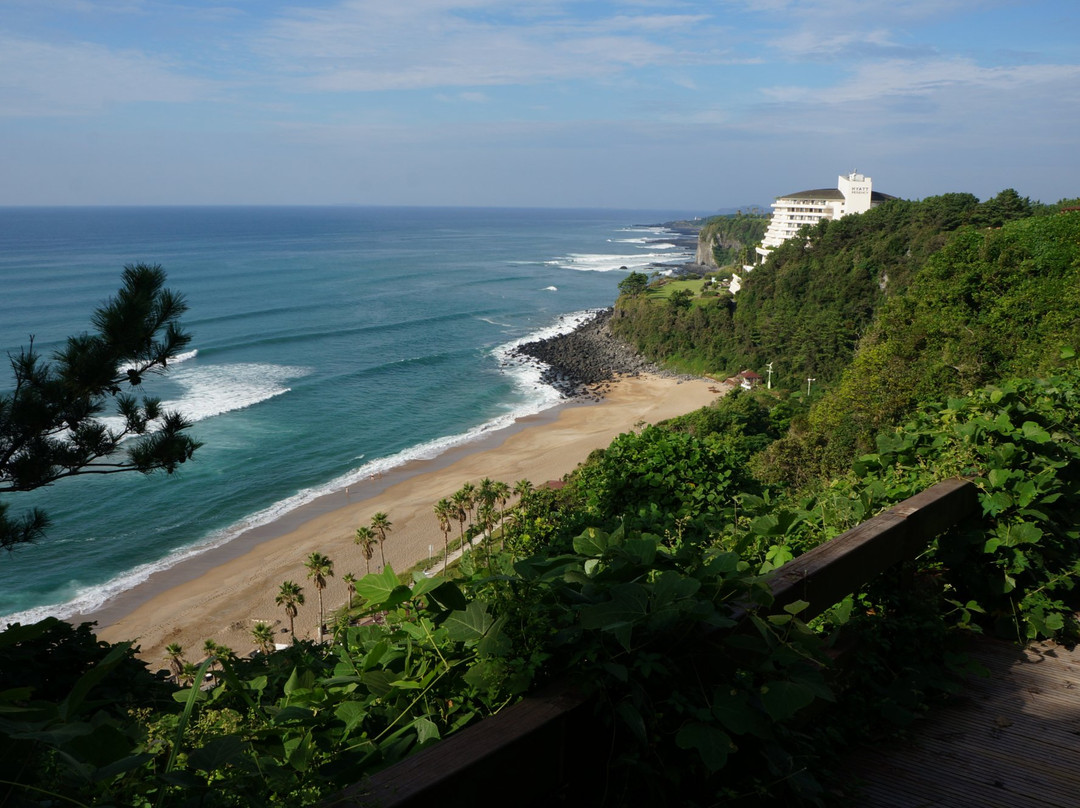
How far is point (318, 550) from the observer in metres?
25.3

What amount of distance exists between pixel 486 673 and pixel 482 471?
102 feet

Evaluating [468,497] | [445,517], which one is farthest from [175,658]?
[468,497]

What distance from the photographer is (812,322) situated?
4928 cm

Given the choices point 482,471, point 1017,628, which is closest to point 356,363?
point 482,471

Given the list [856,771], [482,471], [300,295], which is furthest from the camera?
[300,295]

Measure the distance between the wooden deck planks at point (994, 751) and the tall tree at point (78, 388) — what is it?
8.75 meters

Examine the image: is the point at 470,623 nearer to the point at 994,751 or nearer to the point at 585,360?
the point at 994,751

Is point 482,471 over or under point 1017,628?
under

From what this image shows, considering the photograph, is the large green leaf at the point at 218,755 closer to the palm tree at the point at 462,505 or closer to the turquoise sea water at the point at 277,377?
the turquoise sea water at the point at 277,377

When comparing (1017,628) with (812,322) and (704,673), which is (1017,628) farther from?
(812,322)

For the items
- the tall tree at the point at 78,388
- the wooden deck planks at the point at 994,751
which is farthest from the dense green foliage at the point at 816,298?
the wooden deck planks at the point at 994,751

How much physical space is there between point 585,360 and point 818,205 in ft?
155

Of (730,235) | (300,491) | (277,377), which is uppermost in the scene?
(730,235)

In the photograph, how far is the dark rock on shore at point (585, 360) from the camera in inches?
1934
